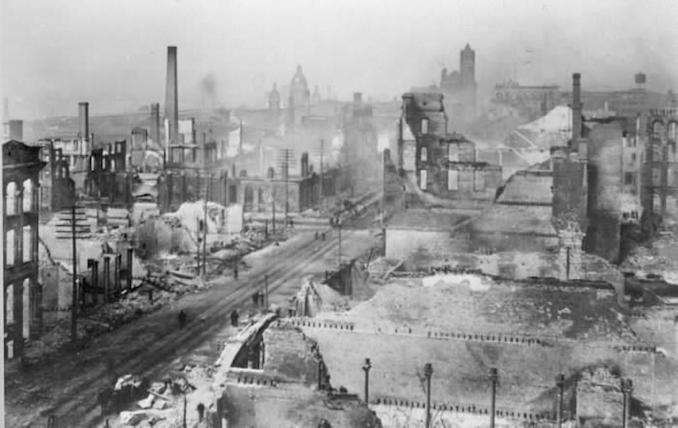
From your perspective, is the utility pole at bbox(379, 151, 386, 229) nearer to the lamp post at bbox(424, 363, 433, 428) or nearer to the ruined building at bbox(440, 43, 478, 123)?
the ruined building at bbox(440, 43, 478, 123)

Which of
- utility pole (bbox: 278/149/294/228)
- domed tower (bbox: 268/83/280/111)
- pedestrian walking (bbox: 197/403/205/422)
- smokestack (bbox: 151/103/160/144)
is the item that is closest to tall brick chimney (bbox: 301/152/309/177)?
utility pole (bbox: 278/149/294/228)

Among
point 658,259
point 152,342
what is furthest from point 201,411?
point 658,259

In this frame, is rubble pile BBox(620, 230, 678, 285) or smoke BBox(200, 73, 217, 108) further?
smoke BBox(200, 73, 217, 108)

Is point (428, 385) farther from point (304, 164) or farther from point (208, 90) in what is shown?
point (208, 90)

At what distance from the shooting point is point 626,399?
8336 millimetres

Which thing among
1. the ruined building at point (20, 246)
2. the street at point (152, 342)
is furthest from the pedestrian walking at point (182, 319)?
the ruined building at point (20, 246)

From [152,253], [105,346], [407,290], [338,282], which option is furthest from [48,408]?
[407,290]

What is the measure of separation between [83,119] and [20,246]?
1741mm

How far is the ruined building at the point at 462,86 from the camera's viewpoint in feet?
30.5

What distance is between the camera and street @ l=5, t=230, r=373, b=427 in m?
9.63

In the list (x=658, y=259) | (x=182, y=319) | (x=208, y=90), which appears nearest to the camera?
(x=658, y=259)

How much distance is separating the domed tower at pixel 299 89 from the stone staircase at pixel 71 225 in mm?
3283

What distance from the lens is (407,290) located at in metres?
9.14

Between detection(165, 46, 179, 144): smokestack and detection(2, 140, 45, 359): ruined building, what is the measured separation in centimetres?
168
